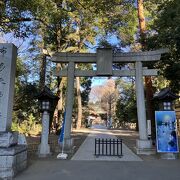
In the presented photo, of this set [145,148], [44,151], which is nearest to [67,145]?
[44,151]

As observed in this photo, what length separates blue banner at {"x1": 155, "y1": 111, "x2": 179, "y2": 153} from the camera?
526 inches

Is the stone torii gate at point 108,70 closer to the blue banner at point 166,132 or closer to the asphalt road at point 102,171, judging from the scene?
the blue banner at point 166,132

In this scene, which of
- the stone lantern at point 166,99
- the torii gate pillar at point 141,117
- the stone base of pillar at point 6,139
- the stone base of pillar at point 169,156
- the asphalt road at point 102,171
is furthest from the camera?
the torii gate pillar at point 141,117

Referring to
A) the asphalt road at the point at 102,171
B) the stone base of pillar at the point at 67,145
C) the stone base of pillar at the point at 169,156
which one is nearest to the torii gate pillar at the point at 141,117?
the stone base of pillar at the point at 169,156

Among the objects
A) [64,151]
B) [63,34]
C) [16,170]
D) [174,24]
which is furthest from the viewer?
[63,34]

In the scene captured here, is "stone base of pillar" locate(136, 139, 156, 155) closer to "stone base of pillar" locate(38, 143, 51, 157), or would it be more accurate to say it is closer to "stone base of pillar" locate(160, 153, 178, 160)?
"stone base of pillar" locate(160, 153, 178, 160)

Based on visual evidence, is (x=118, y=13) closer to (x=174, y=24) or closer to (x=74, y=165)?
(x=174, y=24)

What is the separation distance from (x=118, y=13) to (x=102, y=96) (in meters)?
54.3

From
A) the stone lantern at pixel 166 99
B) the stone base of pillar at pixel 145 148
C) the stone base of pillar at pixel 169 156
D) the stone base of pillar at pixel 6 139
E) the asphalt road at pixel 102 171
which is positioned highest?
the stone lantern at pixel 166 99

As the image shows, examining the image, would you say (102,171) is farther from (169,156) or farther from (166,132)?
(166,132)

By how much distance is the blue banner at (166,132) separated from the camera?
1335 cm

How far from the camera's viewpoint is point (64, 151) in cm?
1492

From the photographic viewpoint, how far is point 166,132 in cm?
1360

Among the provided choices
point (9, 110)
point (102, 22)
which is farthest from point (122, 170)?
point (102, 22)
